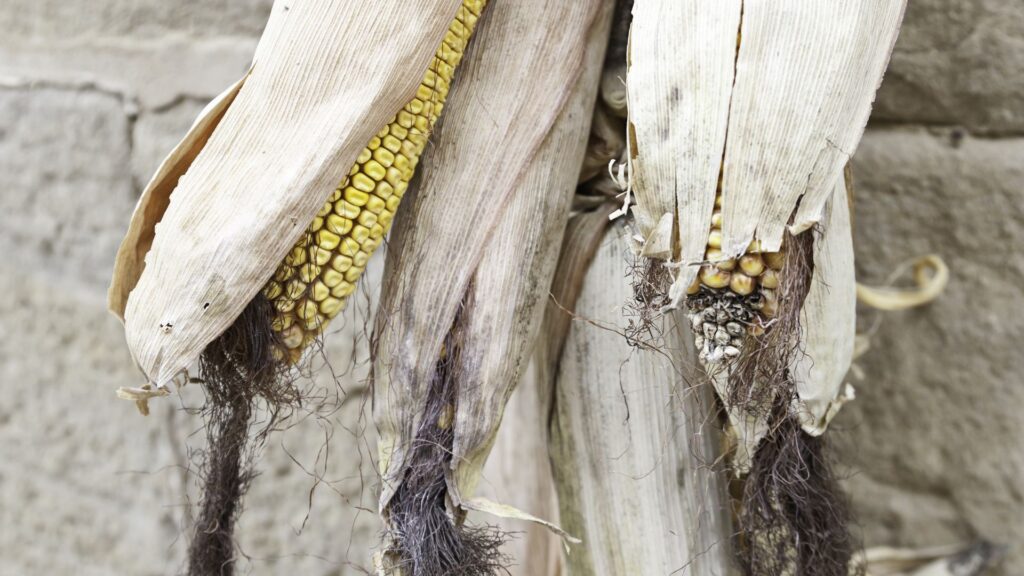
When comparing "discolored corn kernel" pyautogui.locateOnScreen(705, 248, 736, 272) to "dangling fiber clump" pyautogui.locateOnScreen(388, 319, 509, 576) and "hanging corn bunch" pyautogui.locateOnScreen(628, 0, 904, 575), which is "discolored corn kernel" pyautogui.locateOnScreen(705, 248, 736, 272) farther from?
"dangling fiber clump" pyautogui.locateOnScreen(388, 319, 509, 576)

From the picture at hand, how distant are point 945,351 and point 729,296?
0.37m

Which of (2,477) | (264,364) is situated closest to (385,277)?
(264,364)

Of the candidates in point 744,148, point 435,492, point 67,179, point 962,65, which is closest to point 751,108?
point 744,148

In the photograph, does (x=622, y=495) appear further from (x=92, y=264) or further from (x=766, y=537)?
(x=92, y=264)

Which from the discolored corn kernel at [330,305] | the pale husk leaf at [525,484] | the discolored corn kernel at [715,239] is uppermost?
the discolored corn kernel at [715,239]

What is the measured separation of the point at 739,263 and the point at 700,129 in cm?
5

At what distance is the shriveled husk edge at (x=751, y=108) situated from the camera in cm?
32

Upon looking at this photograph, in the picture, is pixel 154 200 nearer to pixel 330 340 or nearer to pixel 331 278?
pixel 331 278

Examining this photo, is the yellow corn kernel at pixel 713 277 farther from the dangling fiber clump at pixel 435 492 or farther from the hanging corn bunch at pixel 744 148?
the dangling fiber clump at pixel 435 492

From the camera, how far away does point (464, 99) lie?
42 centimetres

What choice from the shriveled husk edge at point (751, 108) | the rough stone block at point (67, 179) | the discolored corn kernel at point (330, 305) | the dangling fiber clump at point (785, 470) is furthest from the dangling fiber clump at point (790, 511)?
the rough stone block at point (67, 179)

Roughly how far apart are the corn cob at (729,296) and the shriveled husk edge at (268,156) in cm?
15

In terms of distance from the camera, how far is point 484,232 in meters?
0.41

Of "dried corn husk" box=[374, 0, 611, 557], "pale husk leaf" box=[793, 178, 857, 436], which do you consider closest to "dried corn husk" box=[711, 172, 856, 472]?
"pale husk leaf" box=[793, 178, 857, 436]
